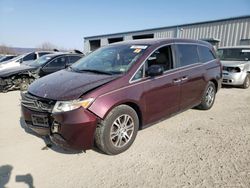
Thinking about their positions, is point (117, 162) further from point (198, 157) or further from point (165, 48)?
point (165, 48)

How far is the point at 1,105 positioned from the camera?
19.9 ft

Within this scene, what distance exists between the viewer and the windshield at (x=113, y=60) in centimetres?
349

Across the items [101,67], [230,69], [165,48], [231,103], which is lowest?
[231,103]

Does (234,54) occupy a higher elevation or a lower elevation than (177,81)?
higher

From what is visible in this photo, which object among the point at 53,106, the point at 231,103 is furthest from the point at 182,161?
the point at 231,103

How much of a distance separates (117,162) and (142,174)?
0.45 metres

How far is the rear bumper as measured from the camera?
2.71 meters

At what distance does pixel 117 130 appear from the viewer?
3152mm

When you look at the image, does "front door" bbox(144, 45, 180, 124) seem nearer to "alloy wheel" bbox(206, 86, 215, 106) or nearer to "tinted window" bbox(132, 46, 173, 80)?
"tinted window" bbox(132, 46, 173, 80)

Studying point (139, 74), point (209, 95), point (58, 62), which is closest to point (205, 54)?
point (209, 95)

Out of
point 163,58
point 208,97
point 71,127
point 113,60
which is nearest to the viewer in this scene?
point 71,127

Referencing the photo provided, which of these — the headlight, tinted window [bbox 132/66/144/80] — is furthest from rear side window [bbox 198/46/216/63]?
the headlight

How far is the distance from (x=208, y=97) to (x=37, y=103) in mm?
4063

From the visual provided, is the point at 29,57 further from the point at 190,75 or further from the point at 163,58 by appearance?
the point at 190,75
